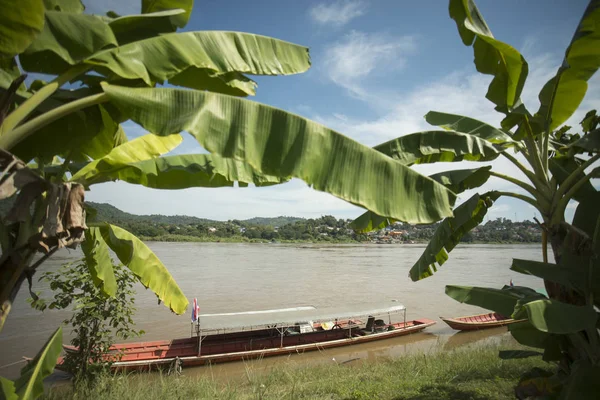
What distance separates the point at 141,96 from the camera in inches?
70.3

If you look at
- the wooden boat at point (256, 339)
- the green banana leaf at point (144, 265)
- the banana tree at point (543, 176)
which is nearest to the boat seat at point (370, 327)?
the wooden boat at point (256, 339)

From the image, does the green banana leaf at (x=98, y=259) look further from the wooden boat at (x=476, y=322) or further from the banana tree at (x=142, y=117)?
the wooden boat at (x=476, y=322)

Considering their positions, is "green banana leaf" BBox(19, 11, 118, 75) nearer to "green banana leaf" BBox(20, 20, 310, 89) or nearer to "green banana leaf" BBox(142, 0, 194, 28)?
"green banana leaf" BBox(20, 20, 310, 89)

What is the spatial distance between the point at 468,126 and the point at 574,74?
3.85 feet

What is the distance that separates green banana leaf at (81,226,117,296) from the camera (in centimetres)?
324

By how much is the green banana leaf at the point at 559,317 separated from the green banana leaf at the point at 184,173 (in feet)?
7.07

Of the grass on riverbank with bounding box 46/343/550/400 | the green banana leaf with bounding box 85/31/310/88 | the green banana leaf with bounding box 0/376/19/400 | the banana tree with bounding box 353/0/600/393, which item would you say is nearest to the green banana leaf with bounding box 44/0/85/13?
the green banana leaf with bounding box 85/31/310/88

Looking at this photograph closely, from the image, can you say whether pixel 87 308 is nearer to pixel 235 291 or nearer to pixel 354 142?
pixel 354 142

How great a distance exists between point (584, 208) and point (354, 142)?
2.75m

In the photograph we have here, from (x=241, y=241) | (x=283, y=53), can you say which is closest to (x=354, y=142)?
(x=283, y=53)

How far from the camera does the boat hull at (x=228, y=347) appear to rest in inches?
316

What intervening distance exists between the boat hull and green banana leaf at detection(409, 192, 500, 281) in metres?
6.26

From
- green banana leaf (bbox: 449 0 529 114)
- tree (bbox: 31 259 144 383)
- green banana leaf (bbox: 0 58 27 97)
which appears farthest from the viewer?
tree (bbox: 31 259 144 383)

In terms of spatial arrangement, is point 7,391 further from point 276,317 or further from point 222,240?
point 222,240
